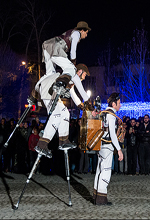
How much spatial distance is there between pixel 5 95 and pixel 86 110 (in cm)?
2691

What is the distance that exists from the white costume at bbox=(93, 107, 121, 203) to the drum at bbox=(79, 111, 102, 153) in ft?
1.09

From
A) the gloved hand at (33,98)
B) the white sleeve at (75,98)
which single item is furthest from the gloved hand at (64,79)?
the gloved hand at (33,98)

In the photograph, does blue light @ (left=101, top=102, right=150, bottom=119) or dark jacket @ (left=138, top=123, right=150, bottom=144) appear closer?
dark jacket @ (left=138, top=123, right=150, bottom=144)

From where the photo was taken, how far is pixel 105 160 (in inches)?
323

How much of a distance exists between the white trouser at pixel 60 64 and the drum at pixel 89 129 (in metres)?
1.04

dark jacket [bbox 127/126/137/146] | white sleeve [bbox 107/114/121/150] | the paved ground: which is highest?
white sleeve [bbox 107/114/121/150]

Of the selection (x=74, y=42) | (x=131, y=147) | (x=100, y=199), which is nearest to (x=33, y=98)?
(x=74, y=42)

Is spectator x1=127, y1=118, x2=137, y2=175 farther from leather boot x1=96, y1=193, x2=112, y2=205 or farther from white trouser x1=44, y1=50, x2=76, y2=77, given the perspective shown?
white trouser x1=44, y1=50, x2=76, y2=77

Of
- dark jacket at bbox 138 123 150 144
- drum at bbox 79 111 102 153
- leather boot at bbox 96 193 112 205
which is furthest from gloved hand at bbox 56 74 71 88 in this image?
dark jacket at bbox 138 123 150 144

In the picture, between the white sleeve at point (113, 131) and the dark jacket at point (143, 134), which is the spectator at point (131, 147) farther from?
the white sleeve at point (113, 131)

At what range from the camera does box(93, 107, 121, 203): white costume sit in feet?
26.6

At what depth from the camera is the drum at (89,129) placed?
7.83 metres

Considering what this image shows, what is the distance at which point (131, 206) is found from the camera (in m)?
8.04

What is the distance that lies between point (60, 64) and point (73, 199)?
3.21 m
